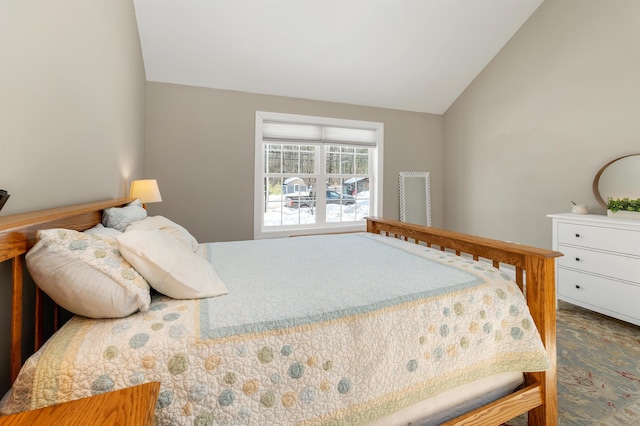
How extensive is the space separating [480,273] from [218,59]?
10.9ft

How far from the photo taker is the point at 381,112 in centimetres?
436

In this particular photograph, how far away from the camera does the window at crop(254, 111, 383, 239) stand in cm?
387

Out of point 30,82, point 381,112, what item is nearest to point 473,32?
point 381,112

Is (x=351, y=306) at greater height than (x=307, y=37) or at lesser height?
lesser

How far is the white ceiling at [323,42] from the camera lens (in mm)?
2908

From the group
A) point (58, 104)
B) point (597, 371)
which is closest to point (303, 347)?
point (58, 104)

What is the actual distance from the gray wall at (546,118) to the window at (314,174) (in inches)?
53.0

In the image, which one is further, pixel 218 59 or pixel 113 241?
pixel 218 59

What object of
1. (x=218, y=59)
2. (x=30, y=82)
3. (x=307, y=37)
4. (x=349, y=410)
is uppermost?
(x=307, y=37)

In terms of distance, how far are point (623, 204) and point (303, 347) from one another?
3.20 metres

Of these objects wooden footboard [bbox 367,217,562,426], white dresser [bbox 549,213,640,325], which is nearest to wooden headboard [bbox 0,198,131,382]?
wooden footboard [bbox 367,217,562,426]

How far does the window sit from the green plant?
246 centimetres

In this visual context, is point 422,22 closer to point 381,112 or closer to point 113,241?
point 381,112

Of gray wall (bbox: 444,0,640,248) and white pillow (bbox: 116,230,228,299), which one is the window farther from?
white pillow (bbox: 116,230,228,299)
